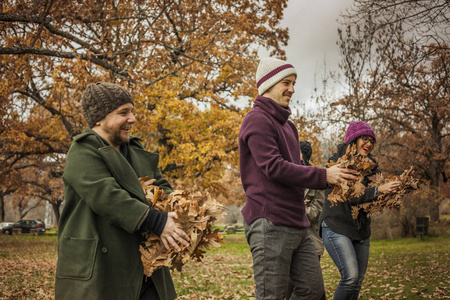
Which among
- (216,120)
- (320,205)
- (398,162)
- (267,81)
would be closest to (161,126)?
(216,120)

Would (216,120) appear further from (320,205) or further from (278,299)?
(278,299)

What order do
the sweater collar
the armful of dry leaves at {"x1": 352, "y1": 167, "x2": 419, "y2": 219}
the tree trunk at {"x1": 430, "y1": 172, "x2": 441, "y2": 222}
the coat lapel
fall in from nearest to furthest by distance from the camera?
the coat lapel < the sweater collar < the armful of dry leaves at {"x1": 352, "y1": 167, "x2": 419, "y2": 219} < the tree trunk at {"x1": 430, "y1": 172, "x2": 441, "y2": 222}

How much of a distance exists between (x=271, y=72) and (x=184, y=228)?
145cm

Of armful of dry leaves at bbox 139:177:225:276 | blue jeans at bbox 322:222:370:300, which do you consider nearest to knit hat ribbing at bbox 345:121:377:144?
blue jeans at bbox 322:222:370:300

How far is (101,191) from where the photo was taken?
2.52 metres

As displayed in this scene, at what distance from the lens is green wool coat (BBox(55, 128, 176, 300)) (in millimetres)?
2500

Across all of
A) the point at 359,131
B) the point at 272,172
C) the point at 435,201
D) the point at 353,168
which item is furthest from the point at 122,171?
the point at 435,201

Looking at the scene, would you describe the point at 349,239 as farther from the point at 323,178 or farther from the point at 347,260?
the point at 323,178

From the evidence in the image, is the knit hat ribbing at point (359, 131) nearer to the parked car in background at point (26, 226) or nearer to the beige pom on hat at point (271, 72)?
the beige pom on hat at point (271, 72)

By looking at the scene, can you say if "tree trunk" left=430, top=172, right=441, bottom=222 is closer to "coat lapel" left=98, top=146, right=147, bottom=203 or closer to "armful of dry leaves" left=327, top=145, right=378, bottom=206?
"armful of dry leaves" left=327, top=145, right=378, bottom=206

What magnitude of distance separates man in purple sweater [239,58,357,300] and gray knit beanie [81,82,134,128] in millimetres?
956

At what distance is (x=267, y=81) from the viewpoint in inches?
131

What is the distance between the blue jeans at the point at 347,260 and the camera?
4.18 m

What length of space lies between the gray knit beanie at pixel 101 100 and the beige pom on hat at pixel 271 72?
1.13 m
